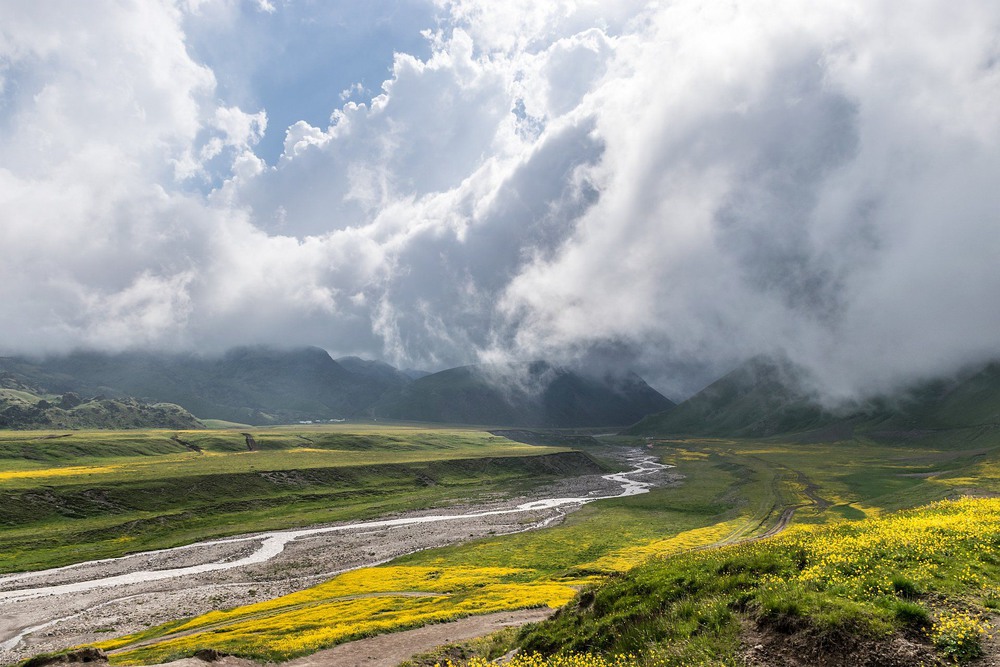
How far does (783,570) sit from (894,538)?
6552 mm

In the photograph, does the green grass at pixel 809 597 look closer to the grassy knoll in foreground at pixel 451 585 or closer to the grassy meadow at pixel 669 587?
the grassy meadow at pixel 669 587

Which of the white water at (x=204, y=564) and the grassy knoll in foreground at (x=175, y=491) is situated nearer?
the white water at (x=204, y=564)

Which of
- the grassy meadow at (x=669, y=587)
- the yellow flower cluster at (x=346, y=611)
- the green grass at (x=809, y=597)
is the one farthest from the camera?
the yellow flower cluster at (x=346, y=611)

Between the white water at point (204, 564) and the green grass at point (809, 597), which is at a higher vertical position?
the green grass at point (809, 597)

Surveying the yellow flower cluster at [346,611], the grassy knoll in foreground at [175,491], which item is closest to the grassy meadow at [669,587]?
the yellow flower cluster at [346,611]

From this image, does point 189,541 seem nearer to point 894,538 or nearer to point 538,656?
point 538,656

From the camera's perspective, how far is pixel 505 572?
6731 centimetres

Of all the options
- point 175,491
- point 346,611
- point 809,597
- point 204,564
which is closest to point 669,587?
point 809,597

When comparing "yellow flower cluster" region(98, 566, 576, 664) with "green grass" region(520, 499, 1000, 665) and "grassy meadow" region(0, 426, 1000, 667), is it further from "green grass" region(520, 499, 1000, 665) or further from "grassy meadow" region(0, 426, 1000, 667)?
"green grass" region(520, 499, 1000, 665)

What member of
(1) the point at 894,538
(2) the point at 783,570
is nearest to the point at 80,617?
(2) the point at 783,570

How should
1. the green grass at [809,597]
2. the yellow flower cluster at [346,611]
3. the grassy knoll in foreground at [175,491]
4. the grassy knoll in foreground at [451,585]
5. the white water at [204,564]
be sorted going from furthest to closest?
the grassy knoll in foreground at [175,491] < the white water at [204,564] < the grassy knoll in foreground at [451,585] < the yellow flower cluster at [346,611] < the green grass at [809,597]

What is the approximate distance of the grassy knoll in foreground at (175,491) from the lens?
9598 centimetres

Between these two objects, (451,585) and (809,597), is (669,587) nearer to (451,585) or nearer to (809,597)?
(809,597)

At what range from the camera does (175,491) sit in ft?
401
